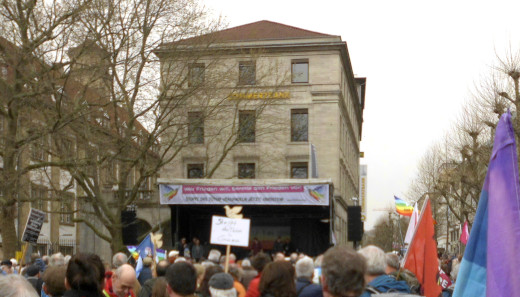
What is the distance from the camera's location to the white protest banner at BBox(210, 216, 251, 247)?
40.0 feet

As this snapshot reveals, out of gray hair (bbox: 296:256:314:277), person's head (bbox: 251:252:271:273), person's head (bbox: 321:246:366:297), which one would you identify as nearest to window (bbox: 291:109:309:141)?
person's head (bbox: 251:252:271:273)

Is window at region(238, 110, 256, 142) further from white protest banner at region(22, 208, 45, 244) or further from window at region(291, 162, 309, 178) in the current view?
white protest banner at region(22, 208, 45, 244)

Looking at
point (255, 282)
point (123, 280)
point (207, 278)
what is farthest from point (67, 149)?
point (123, 280)

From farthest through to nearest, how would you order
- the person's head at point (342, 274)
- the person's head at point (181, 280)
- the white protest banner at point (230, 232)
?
the white protest banner at point (230, 232) → the person's head at point (181, 280) → the person's head at point (342, 274)

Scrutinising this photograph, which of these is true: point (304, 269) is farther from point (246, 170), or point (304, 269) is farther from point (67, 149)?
point (246, 170)

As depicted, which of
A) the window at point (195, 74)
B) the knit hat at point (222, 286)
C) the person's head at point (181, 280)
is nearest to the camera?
the person's head at point (181, 280)

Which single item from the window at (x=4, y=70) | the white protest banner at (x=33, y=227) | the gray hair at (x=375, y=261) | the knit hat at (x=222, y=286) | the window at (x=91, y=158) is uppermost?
the window at (x=4, y=70)

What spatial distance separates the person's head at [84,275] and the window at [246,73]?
28209mm

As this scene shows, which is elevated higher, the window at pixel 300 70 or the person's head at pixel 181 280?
the window at pixel 300 70

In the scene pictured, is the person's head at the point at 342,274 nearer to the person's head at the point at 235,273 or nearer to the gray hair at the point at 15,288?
the gray hair at the point at 15,288

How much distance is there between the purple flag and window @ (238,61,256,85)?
3027 centimetres

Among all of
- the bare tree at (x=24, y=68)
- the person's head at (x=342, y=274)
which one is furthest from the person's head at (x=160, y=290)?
the bare tree at (x=24, y=68)

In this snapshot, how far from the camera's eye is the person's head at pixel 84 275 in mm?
5570

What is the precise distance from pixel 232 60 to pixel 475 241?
35.0 m
